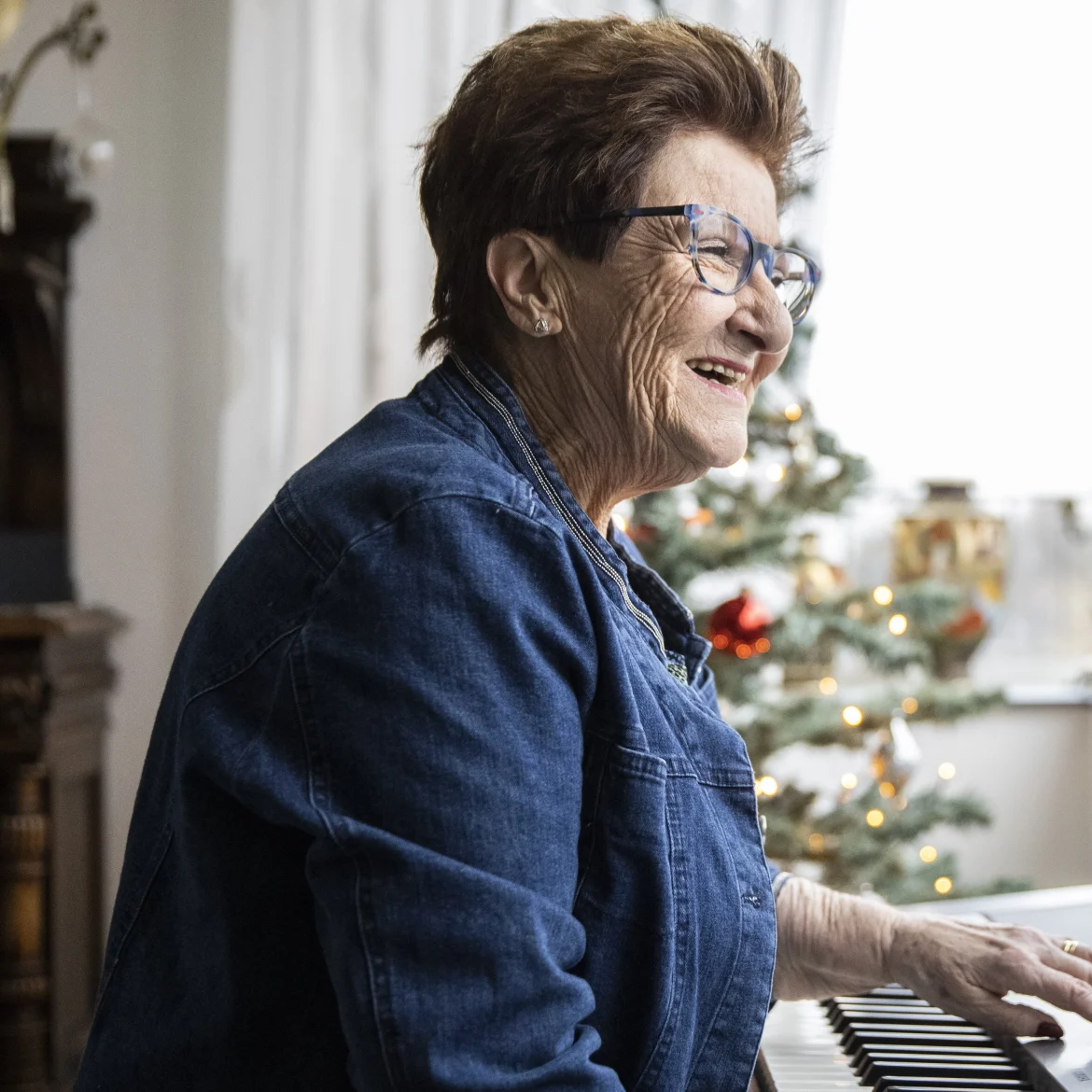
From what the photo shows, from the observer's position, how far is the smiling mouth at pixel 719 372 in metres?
1.05

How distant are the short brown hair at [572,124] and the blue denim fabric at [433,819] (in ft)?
0.45

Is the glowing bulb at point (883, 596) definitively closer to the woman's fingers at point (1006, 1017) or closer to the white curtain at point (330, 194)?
the white curtain at point (330, 194)

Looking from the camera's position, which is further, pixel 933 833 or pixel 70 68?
pixel 933 833

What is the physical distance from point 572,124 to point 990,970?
718 millimetres

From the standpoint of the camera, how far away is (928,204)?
3096 millimetres

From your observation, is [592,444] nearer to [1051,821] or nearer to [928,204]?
[928,204]

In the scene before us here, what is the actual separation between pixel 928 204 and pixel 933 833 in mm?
1536

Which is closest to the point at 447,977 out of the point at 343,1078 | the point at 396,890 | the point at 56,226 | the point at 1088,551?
the point at 396,890

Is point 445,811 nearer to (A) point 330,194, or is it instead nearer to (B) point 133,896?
(B) point 133,896

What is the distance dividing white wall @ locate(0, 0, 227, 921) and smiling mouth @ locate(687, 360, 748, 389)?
80.9 inches

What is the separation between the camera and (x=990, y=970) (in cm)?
98

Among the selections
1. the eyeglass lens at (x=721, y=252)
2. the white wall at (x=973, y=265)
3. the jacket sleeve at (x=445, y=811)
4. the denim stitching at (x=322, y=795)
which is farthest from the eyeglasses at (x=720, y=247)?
the white wall at (x=973, y=265)

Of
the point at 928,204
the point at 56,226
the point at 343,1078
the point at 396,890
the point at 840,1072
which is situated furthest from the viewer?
the point at 928,204

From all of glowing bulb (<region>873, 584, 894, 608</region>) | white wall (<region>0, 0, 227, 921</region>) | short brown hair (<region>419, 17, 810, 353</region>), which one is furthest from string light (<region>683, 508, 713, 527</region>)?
short brown hair (<region>419, 17, 810, 353</region>)
